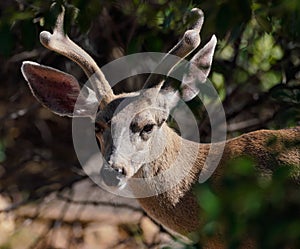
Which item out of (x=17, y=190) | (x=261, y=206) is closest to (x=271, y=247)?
(x=261, y=206)

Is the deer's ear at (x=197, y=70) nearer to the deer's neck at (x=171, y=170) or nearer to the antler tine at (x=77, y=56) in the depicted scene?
the deer's neck at (x=171, y=170)

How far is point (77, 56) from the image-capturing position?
388cm

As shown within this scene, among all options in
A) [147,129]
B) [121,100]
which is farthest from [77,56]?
[147,129]

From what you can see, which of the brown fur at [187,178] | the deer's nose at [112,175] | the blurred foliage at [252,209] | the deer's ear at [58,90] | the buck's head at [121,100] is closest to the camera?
the blurred foliage at [252,209]

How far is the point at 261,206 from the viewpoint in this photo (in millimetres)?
1933

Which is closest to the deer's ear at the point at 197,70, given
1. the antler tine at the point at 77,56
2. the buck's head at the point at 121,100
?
the buck's head at the point at 121,100

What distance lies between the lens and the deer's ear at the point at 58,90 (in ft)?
13.1

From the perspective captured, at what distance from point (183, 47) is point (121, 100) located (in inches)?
13.9

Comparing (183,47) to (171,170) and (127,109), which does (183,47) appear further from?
(171,170)

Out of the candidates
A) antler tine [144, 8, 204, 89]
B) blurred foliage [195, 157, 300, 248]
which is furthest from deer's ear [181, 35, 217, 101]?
blurred foliage [195, 157, 300, 248]

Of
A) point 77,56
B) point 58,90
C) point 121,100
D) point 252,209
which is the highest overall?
point 252,209

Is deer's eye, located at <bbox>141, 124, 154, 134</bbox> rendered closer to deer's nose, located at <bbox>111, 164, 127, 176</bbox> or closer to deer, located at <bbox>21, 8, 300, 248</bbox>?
deer, located at <bbox>21, 8, 300, 248</bbox>

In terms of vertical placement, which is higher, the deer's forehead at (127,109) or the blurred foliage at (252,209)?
the blurred foliage at (252,209)

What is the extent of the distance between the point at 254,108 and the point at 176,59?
5.95 feet
